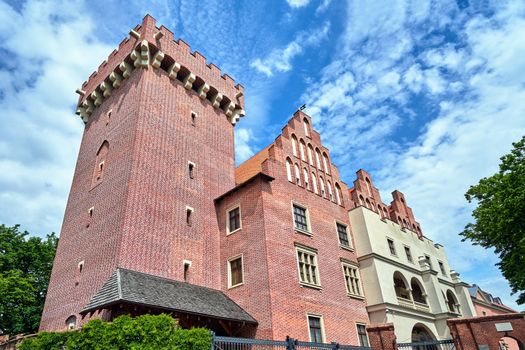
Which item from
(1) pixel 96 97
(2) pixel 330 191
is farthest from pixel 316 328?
(1) pixel 96 97

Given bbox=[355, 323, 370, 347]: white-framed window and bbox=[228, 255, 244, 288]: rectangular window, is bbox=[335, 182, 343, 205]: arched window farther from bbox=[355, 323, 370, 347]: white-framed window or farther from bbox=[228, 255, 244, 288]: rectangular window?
bbox=[228, 255, 244, 288]: rectangular window

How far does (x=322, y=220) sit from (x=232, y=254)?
677 cm

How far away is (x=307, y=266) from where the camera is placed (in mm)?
22297

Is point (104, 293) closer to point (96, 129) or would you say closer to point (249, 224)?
point (249, 224)

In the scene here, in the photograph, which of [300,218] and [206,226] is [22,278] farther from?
[300,218]

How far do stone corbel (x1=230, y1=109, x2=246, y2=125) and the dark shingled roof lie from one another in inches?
561

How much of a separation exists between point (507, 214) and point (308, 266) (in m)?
11.8

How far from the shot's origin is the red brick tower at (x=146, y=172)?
63.8 feet

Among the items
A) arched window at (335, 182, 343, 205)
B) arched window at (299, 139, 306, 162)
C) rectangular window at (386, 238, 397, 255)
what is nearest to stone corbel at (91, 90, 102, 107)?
arched window at (299, 139, 306, 162)

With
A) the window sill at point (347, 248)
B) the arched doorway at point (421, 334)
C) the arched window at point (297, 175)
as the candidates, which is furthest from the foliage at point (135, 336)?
the arched doorway at point (421, 334)

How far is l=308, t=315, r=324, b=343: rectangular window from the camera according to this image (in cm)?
2003

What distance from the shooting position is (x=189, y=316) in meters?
17.4

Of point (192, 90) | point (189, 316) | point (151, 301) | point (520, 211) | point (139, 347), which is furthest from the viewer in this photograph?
point (192, 90)

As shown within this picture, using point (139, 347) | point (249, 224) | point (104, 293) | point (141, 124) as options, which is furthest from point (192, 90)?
point (139, 347)
